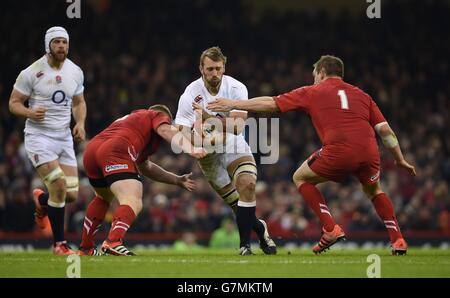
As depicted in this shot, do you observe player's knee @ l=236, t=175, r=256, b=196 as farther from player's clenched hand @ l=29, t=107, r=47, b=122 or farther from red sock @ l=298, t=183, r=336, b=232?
player's clenched hand @ l=29, t=107, r=47, b=122

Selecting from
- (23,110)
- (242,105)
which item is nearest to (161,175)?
(242,105)

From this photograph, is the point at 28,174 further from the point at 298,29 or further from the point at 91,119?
the point at 298,29

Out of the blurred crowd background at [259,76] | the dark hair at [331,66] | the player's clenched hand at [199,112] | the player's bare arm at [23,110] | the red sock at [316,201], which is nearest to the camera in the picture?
the red sock at [316,201]

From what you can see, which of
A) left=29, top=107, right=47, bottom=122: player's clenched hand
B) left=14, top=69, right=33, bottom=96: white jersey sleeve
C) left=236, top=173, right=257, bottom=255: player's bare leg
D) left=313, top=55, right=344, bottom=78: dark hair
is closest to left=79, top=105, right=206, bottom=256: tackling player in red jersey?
left=236, top=173, right=257, bottom=255: player's bare leg

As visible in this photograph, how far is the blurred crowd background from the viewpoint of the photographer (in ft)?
68.8

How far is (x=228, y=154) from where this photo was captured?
39.7ft

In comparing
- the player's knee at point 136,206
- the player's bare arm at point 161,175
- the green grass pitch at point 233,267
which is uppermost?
the player's bare arm at point 161,175

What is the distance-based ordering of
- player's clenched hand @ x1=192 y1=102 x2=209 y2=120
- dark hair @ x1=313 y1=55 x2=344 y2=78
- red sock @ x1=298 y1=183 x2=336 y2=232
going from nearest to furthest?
Answer: red sock @ x1=298 y1=183 x2=336 y2=232 → dark hair @ x1=313 y1=55 x2=344 y2=78 → player's clenched hand @ x1=192 y1=102 x2=209 y2=120

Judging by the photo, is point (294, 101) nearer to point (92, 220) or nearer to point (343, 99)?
point (343, 99)

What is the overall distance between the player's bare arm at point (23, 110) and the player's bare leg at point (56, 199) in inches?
24.3

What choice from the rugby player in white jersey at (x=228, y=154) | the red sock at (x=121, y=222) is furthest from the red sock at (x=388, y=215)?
the red sock at (x=121, y=222)

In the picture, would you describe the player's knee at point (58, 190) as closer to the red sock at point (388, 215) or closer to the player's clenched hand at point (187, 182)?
the player's clenched hand at point (187, 182)

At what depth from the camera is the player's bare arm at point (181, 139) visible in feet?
35.3

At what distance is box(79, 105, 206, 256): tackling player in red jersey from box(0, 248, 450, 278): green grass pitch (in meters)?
0.52
